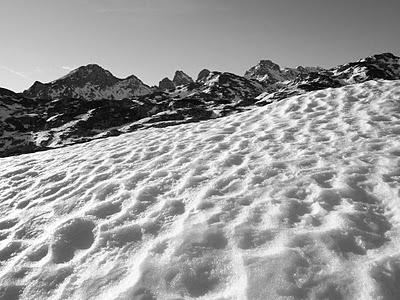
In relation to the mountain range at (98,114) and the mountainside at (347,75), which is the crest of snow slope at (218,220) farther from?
the mountainside at (347,75)

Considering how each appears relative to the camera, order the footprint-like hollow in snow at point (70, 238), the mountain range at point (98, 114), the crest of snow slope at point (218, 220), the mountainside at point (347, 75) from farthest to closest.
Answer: the mountainside at point (347, 75)
the mountain range at point (98, 114)
the footprint-like hollow in snow at point (70, 238)
the crest of snow slope at point (218, 220)

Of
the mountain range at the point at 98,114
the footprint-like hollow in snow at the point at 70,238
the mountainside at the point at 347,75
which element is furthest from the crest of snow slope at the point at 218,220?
the mountainside at the point at 347,75

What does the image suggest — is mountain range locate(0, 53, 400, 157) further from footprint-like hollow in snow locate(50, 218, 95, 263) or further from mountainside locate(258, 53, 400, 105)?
footprint-like hollow in snow locate(50, 218, 95, 263)

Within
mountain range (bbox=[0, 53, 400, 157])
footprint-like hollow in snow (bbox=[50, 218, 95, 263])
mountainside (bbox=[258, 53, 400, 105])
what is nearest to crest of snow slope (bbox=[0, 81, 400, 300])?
footprint-like hollow in snow (bbox=[50, 218, 95, 263])

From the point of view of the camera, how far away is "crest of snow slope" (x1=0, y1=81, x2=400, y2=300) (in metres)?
3.69

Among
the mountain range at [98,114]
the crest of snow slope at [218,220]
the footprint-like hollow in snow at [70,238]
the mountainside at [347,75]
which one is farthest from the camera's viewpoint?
the mountainside at [347,75]

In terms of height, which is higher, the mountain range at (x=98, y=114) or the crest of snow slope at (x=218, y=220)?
the crest of snow slope at (x=218, y=220)

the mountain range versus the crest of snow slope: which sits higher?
the crest of snow slope

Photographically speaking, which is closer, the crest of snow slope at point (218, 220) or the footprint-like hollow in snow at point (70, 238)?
the crest of snow slope at point (218, 220)

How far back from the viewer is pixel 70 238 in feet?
16.4

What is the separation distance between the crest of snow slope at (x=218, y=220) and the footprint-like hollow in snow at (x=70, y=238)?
0.02m

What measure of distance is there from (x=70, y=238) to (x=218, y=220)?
6.70 ft

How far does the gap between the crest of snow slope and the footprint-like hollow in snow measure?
0.02 metres

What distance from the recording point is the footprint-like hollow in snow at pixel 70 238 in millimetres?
4645
